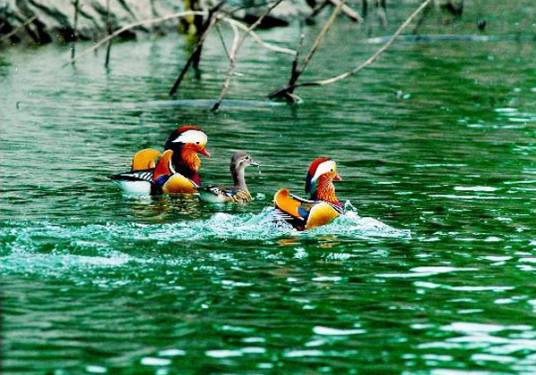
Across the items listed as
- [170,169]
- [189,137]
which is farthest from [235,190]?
[189,137]

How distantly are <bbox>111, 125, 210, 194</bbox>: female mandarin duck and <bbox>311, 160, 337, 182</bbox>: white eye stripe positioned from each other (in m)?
2.19

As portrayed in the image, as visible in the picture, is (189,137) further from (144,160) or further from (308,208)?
(308,208)

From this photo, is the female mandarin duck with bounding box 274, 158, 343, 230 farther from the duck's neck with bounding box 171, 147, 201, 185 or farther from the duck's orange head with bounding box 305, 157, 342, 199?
the duck's neck with bounding box 171, 147, 201, 185

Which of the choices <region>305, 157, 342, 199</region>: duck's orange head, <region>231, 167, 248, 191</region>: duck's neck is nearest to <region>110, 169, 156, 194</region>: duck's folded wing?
<region>231, 167, 248, 191</region>: duck's neck

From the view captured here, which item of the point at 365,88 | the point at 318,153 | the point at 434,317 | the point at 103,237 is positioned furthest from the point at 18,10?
the point at 434,317

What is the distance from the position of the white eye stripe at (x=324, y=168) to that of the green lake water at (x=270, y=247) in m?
0.62

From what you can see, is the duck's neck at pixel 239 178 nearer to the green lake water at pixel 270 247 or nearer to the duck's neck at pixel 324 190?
the green lake water at pixel 270 247

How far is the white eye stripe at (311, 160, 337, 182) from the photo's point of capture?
1379 centimetres

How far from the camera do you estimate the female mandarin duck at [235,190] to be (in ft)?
48.8

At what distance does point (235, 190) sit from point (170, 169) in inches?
39.3

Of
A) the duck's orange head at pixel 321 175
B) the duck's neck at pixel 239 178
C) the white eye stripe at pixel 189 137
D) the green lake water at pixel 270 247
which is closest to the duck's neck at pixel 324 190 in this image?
the duck's orange head at pixel 321 175

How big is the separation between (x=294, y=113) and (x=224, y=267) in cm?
1190

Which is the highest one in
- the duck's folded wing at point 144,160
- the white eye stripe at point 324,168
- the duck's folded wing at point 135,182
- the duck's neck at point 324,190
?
the white eye stripe at point 324,168

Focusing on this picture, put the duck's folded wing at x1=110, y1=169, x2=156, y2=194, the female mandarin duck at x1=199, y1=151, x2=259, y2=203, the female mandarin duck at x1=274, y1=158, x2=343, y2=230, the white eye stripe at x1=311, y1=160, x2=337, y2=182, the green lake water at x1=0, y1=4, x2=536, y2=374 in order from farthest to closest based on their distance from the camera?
the duck's folded wing at x1=110, y1=169, x2=156, y2=194
the female mandarin duck at x1=199, y1=151, x2=259, y2=203
the white eye stripe at x1=311, y1=160, x2=337, y2=182
the female mandarin duck at x1=274, y1=158, x2=343, y2=230
the green lake water at x1=0, y1=4, x2=536, y2=374
